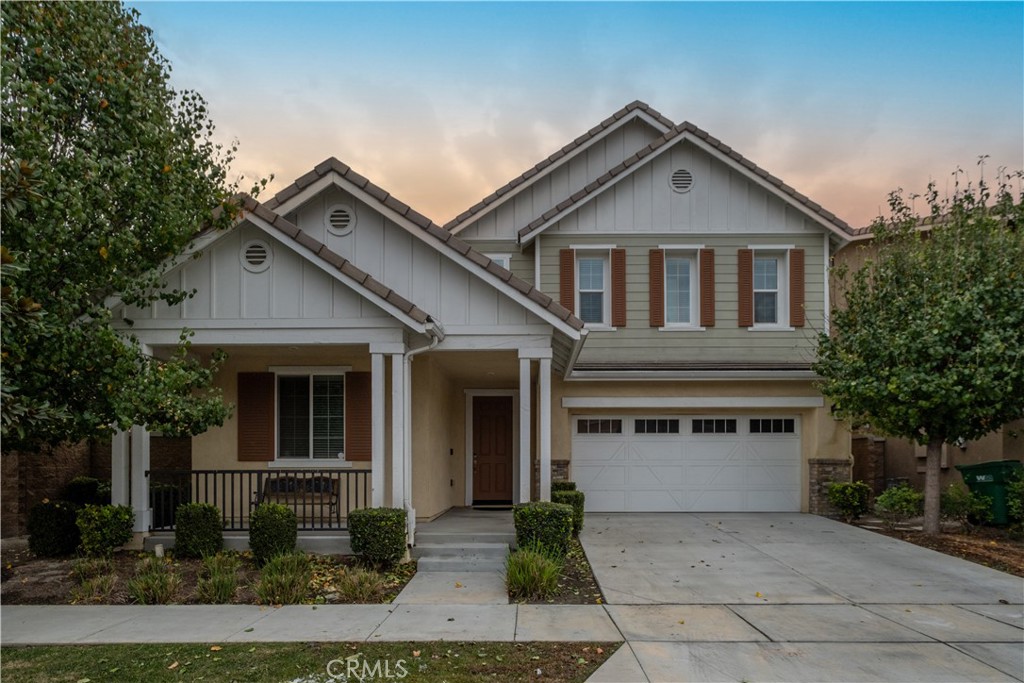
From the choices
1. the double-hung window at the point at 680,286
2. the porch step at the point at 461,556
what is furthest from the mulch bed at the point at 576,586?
the double-hung window at the point at 680,286

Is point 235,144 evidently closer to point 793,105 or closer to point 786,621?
point 786,621

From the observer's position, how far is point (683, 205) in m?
15.1

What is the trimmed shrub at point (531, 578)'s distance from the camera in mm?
7773

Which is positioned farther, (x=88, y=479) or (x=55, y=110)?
(x=88, y=479)

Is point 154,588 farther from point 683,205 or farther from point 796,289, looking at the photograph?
point 796,289

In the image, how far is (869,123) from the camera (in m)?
13.1

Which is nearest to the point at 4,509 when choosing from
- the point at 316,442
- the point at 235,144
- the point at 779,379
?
the point at 316,442

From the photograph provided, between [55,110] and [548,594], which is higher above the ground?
[55,110]

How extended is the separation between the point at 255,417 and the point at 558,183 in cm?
889

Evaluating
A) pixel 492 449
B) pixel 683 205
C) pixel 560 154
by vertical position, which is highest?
pixel 560 154

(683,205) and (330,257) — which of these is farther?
(683,205)

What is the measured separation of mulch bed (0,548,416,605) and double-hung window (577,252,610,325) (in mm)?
7395

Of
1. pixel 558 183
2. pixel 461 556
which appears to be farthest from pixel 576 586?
pixel 558 183

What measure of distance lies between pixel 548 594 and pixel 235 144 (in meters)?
6.97
